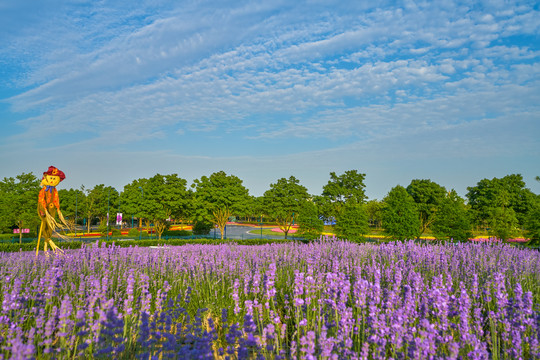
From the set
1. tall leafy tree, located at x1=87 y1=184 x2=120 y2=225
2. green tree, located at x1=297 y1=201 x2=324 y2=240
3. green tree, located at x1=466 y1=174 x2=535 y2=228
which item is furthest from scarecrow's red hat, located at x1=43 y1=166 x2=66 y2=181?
tall leafy tree, located at x1=87 y1=184 x2=120 y2=225

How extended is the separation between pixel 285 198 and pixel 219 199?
6911mm

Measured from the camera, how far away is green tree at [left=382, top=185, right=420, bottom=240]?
21.4m

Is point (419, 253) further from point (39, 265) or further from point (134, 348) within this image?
point (39, 265)

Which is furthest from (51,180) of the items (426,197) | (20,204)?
(426,197)

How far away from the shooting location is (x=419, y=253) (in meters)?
8.85

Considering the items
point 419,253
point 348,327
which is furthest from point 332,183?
point 348,327

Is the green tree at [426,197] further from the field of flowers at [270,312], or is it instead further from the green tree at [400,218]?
the field of flowers at [270,312]

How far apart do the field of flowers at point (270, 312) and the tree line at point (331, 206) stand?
1273cm

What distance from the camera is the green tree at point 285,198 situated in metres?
34.2

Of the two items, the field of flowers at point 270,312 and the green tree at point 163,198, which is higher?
the green tree at point 163,198

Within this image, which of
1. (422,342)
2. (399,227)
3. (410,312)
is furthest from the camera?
(399,227)

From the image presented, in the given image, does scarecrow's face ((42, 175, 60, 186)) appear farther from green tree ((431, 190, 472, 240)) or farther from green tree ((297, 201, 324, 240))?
green tree ((431, 190, 472, 240))

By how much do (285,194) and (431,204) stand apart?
70.8 feet

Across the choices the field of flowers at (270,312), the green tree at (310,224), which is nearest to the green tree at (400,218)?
the green tree at (310,224)
